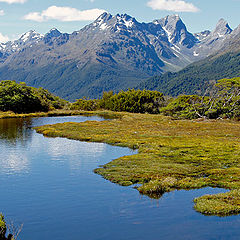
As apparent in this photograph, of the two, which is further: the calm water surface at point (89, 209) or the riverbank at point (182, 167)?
the riverbank at point (182, 167)

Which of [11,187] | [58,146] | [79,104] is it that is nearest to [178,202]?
[11,187]

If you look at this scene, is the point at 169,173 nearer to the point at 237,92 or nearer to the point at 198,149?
the point at 198,149

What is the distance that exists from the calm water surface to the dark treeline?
84793 mm

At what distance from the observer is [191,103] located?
14550 centimetres

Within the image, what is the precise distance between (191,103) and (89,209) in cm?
12093

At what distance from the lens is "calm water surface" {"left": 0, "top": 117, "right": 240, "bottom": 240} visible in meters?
26.1

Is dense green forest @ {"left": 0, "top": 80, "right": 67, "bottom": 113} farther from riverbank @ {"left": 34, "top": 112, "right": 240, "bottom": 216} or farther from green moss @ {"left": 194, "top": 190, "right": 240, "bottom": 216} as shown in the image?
green moss @ {"left": 194, "top": 190, "right": 240, "bottom": 216}

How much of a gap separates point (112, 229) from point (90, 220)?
2.73m

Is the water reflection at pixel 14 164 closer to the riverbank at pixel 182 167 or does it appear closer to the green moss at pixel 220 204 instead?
the riverbank at pixel 182 167

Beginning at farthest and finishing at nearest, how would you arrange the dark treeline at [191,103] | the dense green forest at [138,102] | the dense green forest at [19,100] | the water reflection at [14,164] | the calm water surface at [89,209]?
the dense green forest at [138,102]
the dense green forest at [19,100]
the dark treeline at [191,103]
the water reflection at [14,164]
the calm water surface at [89,209]

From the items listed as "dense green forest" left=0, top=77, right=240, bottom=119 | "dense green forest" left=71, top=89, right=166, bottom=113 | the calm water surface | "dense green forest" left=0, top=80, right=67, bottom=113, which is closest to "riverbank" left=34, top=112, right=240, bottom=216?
the calm water surface

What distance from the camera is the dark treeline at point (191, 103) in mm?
121919

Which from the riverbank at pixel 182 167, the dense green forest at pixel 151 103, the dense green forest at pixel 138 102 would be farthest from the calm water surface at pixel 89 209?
the dense green forest at pixel 138 102

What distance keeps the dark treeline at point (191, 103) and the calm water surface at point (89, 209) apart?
84793 millimetres
